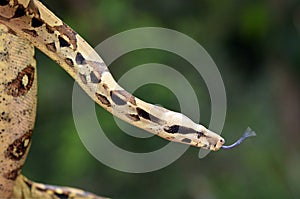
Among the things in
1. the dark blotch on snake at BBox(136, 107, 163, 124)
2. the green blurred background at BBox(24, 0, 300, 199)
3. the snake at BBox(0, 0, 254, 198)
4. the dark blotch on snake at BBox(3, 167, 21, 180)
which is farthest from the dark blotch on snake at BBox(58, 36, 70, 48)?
the green blurred background at BBox(24, 0, 300, 199)

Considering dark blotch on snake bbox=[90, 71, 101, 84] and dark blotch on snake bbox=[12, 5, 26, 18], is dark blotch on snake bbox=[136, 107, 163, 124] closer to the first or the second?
dark blotch on snake bbox=[90, 71, 101, 84]

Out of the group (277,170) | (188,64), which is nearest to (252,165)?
(277,170)

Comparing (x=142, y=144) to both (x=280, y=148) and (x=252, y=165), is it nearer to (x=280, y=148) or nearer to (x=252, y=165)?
(x=252, y=165)

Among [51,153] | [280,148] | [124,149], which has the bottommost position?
[51,153]

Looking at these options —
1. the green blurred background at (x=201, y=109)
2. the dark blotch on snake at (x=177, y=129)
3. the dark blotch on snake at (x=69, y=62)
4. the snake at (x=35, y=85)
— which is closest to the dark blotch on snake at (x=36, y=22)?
the snake at (x=35, y=85)

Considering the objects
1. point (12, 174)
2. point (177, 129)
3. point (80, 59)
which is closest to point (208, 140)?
point (177, 129)

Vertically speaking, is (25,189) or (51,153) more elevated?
(25,189)
